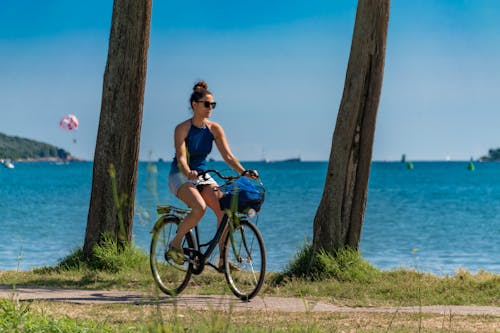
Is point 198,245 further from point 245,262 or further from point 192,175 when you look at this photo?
point 192,175

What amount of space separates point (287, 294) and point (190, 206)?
1.62 m

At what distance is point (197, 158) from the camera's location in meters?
8.41

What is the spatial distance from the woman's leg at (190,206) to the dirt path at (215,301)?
633 mm

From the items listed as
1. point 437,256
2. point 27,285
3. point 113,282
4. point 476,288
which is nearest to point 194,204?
point 113,282

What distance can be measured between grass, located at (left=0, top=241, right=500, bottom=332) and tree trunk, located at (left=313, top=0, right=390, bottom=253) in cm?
31

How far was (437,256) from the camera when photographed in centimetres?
2297

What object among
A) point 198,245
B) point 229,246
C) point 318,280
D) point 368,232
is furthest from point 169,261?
point 368,232

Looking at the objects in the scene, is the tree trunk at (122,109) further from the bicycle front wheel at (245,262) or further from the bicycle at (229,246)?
the bicycle front wheel at (245,262)

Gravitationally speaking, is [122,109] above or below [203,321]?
above

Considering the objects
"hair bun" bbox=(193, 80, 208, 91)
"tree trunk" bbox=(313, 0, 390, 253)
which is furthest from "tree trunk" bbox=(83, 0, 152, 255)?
"tree trunk" bbox=(313, 0, 390, 253)

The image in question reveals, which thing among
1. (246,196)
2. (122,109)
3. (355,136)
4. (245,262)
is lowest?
(245,262)

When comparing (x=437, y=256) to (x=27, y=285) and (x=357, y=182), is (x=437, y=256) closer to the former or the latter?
(x=357, y=182)

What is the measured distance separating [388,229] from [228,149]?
26108 millimetres

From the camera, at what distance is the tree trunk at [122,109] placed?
1043cm
